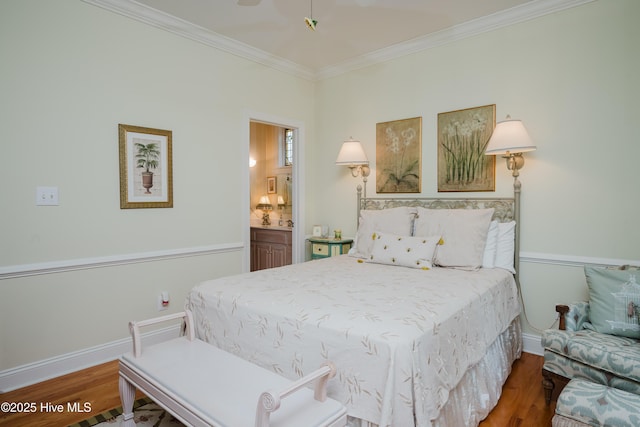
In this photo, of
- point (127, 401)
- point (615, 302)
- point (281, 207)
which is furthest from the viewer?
point (281, 207)

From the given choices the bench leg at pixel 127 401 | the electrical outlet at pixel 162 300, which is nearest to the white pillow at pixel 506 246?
the bench leg at pixel 127 401

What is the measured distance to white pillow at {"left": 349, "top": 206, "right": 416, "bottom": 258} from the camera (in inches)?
126

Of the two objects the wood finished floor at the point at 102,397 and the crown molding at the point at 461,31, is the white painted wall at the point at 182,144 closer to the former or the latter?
the crown molding at the point at 461,31

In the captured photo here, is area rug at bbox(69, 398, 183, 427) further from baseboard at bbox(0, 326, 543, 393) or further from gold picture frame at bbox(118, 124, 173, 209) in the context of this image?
gold picture frame at bbox(118, 124, 173, 209)

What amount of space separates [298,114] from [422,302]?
10.2 ft

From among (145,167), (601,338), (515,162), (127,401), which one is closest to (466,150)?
(515,162)

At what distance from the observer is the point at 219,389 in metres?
1.54

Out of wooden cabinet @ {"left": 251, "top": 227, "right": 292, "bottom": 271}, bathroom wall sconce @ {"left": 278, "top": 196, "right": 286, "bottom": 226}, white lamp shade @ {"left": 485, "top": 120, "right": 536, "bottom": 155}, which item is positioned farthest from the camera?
bathroom wall sconce @ {"left": 278, "top": 196, "right": 286, "bottom": 226}

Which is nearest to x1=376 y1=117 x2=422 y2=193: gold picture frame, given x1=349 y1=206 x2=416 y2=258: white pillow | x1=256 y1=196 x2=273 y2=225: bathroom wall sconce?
x1=349 y1=206 x2=416 y2=258: white pillow

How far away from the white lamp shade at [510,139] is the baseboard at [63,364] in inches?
128

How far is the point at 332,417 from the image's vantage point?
1376mm

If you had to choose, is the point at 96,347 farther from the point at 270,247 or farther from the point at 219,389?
the point at 270,247

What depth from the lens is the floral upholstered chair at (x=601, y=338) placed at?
1888 millimetres

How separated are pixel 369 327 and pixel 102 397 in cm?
190
